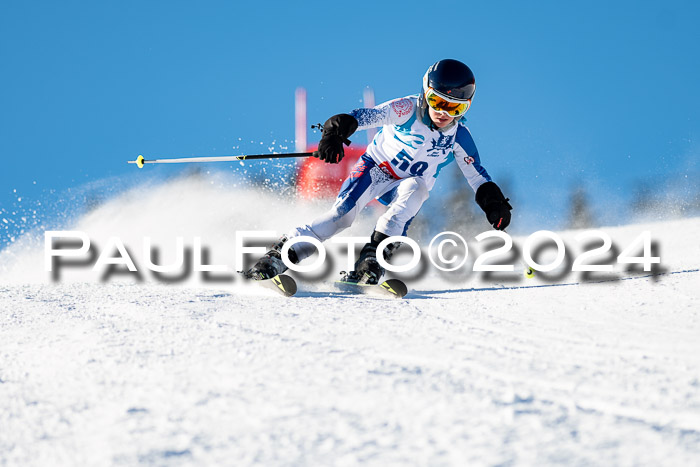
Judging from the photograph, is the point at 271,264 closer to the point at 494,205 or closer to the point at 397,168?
the point at 397,168

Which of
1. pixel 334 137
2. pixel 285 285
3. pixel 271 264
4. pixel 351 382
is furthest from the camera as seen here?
pixel 271 264

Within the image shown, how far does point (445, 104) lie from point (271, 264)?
4.99ft

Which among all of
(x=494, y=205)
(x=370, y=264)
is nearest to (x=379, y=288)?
(x=370, y=264)

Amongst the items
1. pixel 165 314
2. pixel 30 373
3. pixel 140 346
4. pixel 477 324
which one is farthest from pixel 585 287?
pixel 30 373

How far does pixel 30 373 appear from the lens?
1790mm

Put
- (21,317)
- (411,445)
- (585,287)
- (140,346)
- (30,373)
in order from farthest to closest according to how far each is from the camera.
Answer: (585,287) → (21,317) → (140,346) → (30,373) → (411,445)

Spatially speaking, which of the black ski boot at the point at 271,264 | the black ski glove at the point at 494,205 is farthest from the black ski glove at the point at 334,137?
the black ski glove at the point at 494,205

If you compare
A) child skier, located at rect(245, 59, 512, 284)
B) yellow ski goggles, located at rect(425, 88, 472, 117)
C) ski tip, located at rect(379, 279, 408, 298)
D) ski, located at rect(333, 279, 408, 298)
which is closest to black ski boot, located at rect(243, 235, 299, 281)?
child skier, located at rect(245, 59, 512, 284)

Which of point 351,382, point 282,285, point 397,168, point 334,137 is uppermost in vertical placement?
point 334,137

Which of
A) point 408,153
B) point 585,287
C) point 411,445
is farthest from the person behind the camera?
point 408,153

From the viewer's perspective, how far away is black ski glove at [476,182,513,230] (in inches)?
168

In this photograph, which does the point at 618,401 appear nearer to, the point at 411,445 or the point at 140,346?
the point at 411,445

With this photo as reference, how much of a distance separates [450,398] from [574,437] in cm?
30

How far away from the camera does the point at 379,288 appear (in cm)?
379
